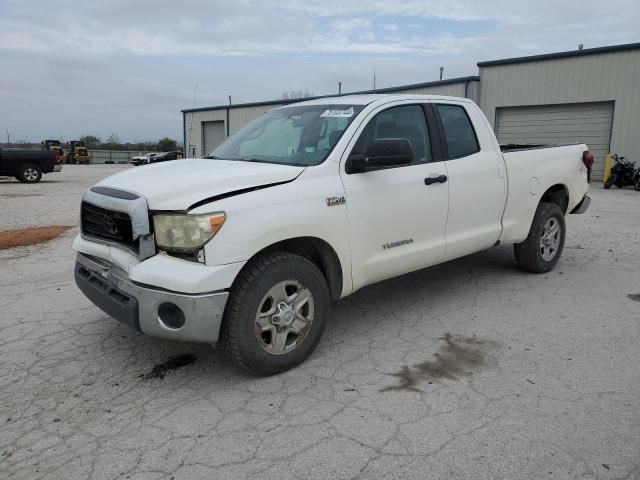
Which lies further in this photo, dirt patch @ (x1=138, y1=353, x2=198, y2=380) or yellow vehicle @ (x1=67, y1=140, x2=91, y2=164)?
yellow vehicle @ (x1=67, y1=140, x2=91, y2=164)

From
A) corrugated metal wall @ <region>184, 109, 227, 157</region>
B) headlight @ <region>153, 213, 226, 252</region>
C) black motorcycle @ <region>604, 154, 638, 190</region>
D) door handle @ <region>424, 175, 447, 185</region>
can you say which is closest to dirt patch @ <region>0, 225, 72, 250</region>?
headlight @ <region>153, 213, 226, 252</region>

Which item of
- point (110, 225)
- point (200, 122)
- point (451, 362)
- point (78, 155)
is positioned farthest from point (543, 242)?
point (78, 155)

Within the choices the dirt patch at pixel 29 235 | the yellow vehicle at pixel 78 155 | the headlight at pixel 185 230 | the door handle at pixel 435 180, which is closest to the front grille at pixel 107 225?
the headlight at pixel 185 230

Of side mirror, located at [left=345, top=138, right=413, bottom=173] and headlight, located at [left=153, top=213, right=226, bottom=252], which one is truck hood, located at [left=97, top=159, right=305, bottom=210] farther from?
side mirror, located at [left=345, top=138, right=413, bottom=173]

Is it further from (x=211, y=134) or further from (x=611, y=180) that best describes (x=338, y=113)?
(x=211, y=134)

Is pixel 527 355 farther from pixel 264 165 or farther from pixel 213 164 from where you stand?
pixel 213 164

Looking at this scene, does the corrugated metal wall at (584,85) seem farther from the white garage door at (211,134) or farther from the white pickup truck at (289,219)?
the white garage door at (211,134)

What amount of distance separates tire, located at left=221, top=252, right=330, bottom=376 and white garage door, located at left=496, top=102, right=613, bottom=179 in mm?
17742

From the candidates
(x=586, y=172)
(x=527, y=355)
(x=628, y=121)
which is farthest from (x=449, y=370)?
(x=628, y=121)

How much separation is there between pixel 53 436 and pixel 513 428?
2.45m

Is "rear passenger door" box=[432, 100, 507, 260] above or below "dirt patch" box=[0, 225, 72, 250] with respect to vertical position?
above

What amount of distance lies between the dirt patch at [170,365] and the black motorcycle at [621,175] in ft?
54.5

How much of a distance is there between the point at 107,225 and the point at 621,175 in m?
17.2

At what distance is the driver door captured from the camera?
12.5 feet
